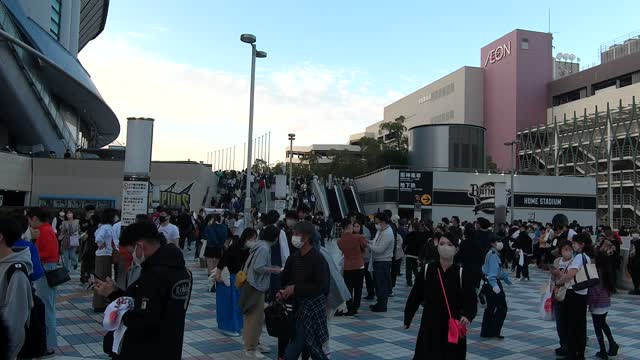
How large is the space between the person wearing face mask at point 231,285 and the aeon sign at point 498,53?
6878cm

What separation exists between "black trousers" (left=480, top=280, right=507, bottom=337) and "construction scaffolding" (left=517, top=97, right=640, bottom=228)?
1655 inches

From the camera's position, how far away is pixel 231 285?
771cm

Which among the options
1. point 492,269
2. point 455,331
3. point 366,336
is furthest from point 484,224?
point 455,331

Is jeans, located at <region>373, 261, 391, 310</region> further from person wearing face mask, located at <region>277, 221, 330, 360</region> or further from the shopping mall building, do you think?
the shopping mall building

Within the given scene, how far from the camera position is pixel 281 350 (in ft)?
19.4

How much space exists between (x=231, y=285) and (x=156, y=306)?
4.75m

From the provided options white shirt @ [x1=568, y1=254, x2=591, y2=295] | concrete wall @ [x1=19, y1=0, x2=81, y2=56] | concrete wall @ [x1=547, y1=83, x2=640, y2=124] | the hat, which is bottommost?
white shirt @ [x1=568, y1=254, x2=591, y2=295]

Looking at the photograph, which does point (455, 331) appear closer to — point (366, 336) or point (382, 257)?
point (366, 336)

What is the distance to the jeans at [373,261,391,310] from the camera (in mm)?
9719

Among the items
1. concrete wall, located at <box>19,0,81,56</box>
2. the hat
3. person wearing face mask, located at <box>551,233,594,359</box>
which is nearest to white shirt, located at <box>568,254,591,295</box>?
person wearing face mask, located at <box>551,233,594,359</box>

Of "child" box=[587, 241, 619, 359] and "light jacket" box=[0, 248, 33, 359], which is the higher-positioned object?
"light jacket" box=[0, 248, 33, 359]

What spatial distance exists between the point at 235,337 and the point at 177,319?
15.2ft

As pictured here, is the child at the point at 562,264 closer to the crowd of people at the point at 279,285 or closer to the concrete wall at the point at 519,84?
the crowd of people at the point at 279,285

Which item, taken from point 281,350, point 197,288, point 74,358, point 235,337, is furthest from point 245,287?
point 197,288
